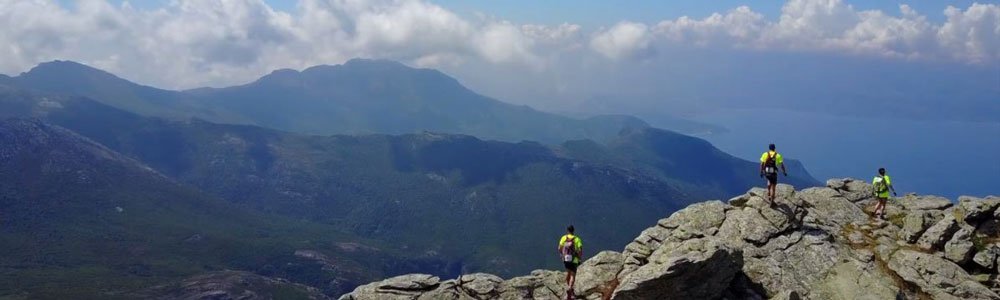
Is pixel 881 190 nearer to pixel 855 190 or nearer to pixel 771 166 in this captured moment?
pixel 855 190

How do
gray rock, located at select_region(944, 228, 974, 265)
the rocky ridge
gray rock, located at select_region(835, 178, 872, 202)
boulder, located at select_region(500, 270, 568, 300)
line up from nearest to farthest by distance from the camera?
the rocky ridge < boulder, located at select_region(500, 270, 568, 300) < gray rock, located at select_region(944, 228, 974, 265) < gray rock, located at select_region(835, 178, 872, 202)

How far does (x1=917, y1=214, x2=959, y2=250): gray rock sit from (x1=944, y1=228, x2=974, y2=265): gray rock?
0.53 m

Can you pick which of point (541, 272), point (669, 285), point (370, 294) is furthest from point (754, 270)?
point (370, 294)

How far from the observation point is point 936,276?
137ft

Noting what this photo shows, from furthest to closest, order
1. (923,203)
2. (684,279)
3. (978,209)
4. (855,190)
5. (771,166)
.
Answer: (855,190), (923,203), (978,209), (771,166), (684,279)

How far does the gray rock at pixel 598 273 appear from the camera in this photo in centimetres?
4203

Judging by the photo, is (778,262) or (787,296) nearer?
(787,296)

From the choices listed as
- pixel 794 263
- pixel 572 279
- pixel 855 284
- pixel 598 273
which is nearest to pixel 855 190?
pixel 794 263

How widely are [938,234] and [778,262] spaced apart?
15.2 meters

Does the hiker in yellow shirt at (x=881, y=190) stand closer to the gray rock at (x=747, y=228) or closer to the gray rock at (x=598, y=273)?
the gray rock at (x=747, y=228)

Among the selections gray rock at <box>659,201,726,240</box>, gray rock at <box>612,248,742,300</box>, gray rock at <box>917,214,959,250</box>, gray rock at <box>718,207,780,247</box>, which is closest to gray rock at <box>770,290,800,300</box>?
gray rock at <box>612,248,742,300</box>

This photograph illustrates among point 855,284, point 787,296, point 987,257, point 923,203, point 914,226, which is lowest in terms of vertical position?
point 787,296

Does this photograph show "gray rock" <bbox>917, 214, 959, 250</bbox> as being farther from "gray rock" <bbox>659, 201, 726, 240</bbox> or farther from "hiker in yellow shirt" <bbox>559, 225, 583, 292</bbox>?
"hiker in yellow shirt" <bbox>559, 225, 583, 292</bbox>

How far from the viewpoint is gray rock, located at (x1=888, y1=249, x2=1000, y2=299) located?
132 feet
